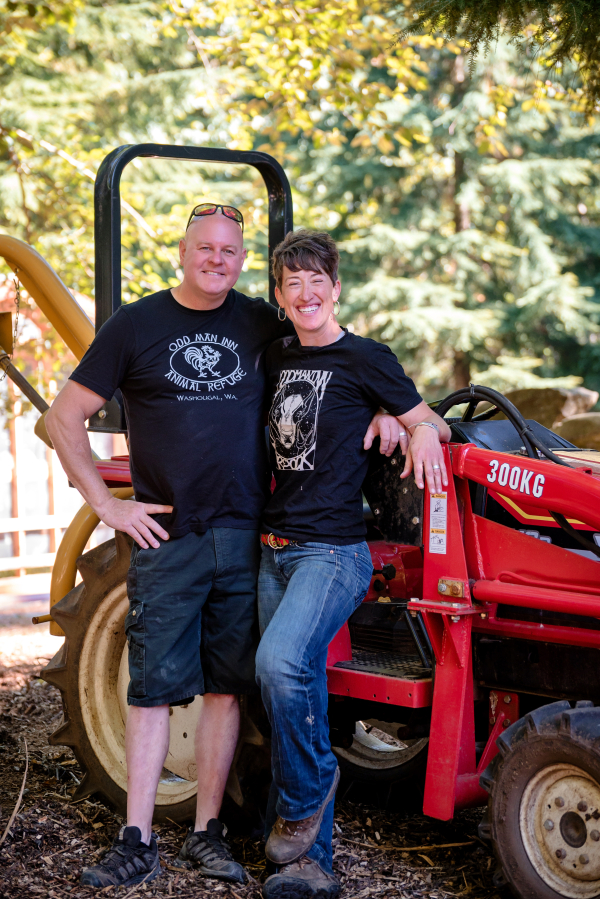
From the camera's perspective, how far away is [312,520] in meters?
2.71

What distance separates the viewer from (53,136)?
1122 centimetres

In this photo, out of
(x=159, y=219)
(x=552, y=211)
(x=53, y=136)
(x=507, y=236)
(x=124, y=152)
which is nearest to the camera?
(x=124, y=152)

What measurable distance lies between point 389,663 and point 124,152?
79.1 inches

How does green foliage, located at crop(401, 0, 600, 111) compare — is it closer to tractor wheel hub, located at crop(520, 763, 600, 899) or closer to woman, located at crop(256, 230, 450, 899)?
woman, located at crop(256, 230, 450, 899)

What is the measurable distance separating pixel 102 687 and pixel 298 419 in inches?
52.5

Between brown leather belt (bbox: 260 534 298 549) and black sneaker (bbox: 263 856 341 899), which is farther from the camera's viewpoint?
brown leather belt (bbox: 260 534 298 549)

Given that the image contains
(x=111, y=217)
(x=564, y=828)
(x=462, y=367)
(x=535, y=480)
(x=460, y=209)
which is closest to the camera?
(x=564, y=828)

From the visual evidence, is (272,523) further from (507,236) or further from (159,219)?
(507,236)

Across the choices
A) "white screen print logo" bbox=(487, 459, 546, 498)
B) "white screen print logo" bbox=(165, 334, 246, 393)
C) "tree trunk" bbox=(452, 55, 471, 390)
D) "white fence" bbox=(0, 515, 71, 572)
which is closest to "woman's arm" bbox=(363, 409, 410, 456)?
"white screen print logo" bbox=(487, 459, 546, 498)

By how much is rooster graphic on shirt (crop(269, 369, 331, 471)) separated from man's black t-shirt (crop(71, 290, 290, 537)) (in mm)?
123

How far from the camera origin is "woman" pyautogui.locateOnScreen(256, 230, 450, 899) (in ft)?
8.44

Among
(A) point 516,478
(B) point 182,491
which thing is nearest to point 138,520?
(B) point 182,491

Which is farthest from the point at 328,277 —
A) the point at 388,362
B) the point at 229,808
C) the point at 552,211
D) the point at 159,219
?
the point at 552,211

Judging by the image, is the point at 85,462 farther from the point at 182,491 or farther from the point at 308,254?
the point at 308,254
